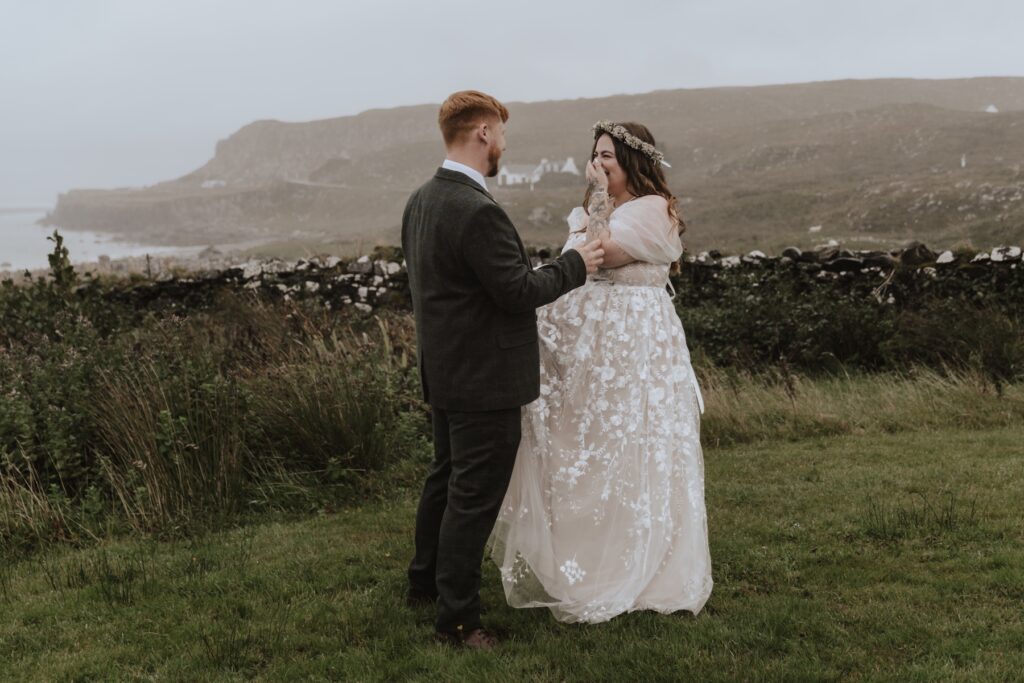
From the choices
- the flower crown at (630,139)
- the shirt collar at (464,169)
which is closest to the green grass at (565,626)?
the shirt collar at (464,169)

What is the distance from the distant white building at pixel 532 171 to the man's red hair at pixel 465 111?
9062cm

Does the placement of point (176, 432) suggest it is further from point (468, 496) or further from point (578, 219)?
point (578, 219)

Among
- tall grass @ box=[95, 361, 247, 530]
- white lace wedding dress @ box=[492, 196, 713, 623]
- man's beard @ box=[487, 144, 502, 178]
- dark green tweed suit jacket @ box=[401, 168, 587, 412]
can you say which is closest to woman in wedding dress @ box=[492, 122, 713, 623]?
white lace wedding dress @ box=[492, 196, 713, 623]

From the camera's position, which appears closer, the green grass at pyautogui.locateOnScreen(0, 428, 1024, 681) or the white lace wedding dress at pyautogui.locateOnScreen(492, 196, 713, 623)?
the green grass at pyautogui.locateOnScreen(0, 428, 1024, 681)

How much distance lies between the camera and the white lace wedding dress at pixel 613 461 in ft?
12.7

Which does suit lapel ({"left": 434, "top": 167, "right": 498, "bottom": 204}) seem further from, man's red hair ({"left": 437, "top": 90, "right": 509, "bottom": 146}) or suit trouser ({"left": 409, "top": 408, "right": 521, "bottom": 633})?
suit trouser ({"left": 409, "top": 408, "right": 521, "bottom": 633})

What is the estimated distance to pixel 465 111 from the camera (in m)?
3.39

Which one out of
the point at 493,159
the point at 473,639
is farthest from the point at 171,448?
the point at 493,159

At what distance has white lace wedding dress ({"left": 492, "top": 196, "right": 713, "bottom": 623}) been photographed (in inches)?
153

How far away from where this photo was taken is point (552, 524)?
3.92 metres

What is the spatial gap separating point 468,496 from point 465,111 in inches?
63.3

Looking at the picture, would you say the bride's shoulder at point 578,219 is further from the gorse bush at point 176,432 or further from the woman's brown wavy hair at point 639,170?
the gorse bush at point 176,432

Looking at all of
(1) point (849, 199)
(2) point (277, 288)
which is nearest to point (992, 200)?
(1) point (849, 199)

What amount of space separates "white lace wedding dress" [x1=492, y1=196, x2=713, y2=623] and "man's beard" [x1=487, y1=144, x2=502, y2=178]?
585 millimetres
